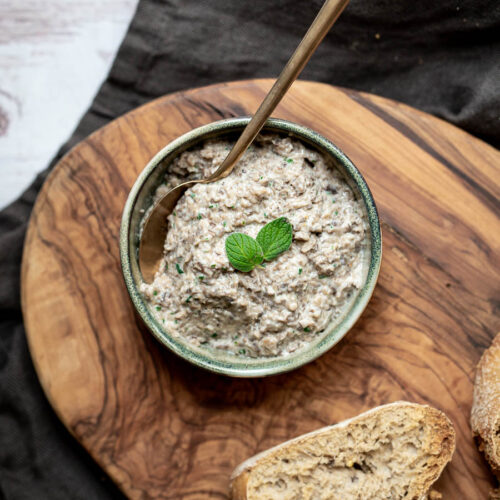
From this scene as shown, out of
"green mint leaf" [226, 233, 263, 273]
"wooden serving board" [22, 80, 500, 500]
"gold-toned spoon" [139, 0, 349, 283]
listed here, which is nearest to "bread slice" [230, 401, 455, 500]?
"wooden serving board" [22, 80, 500, 500]

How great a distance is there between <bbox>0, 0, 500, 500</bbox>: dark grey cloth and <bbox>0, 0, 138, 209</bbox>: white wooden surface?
17 centimetres

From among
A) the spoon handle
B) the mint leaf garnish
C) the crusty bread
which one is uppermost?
the spoon handle

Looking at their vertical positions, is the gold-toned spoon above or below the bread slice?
above

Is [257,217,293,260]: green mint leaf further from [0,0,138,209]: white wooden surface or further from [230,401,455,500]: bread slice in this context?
[0,0,138,209]: white wooden surface

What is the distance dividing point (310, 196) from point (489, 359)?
1014 millimetres

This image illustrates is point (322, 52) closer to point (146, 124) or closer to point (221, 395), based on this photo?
point (146, 124)

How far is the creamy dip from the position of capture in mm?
1944

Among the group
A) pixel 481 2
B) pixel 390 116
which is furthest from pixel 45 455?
pixel 481 2

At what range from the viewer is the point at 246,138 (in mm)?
2025

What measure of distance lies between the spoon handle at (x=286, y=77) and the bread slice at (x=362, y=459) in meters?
1.15

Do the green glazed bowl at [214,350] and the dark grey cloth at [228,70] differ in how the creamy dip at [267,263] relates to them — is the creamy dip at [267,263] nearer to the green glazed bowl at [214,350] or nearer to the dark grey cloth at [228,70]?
the green glazed bowl at [214,350]

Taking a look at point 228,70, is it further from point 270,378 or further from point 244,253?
point 270,378

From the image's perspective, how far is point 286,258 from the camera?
1962 mm

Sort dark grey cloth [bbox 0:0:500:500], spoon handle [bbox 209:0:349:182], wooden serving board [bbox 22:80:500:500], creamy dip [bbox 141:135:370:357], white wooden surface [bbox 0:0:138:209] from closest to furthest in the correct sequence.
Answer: spoon handle [bbox 209:0:349:182] → creamy dip [bbox 141:135:370:357] → wooden serving board [bbox 22:80:500:500] → dark grey cloth [bbox 0:0:500:500] → white wooden surface [bbox 0:0:138:209]
